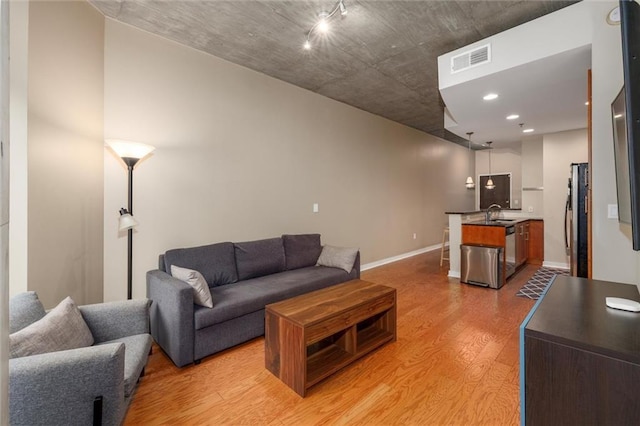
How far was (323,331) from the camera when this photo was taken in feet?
6.64

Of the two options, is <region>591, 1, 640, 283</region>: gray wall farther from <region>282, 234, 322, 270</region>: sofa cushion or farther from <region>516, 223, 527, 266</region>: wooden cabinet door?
<region>516, 223, 527, 266</region>: wooden cabinet door

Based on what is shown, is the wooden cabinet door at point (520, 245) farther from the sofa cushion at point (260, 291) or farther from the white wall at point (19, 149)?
the white wall at point (19, 149)

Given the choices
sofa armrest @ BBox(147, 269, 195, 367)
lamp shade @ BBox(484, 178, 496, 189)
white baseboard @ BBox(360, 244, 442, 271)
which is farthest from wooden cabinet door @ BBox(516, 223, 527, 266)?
sofa armrest @ BBox(147, 269, 195, 367)

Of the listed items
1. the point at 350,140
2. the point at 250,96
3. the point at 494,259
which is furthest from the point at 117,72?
the point at 494,259

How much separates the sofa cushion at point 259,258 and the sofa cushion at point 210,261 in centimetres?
9

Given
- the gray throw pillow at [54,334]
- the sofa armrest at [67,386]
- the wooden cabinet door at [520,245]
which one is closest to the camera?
the sofa armrest at [67,386]

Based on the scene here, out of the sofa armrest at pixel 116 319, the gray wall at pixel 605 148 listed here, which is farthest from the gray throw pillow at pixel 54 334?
the gray wall at pixel 605 148

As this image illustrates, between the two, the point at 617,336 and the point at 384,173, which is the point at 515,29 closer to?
the point at 617,336

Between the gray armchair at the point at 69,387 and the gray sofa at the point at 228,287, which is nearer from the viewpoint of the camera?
the gray armchair at the point at 69,387

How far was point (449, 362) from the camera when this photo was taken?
2293 mm

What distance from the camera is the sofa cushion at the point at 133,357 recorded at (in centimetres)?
154

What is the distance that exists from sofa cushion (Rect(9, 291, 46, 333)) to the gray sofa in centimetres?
78

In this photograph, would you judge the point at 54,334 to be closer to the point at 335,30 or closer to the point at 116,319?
the point at 116,319

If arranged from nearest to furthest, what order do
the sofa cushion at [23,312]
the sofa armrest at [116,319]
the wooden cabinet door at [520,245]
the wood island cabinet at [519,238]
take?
1. the sofa cushion at [23,312]
2. the sofa armrest at [116,319]
3. the wood island cabinet at [519,238]
4. the wooden cabinet door at [520,245]
